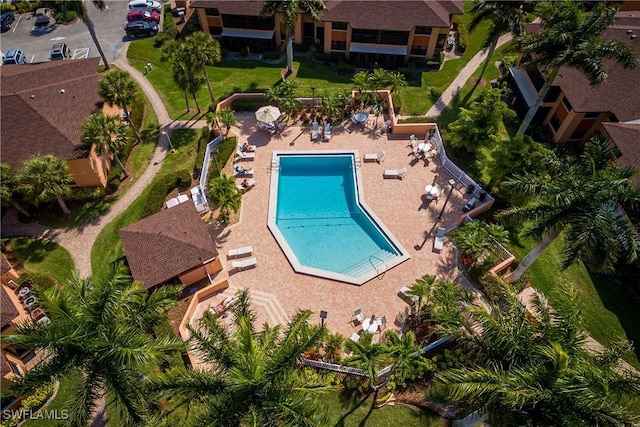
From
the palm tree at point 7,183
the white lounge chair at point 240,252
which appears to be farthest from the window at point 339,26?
the palm tree at point 7,183

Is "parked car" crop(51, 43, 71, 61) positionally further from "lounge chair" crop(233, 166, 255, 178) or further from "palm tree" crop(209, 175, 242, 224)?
"palm tree" crop(209, 175, 242, 224)

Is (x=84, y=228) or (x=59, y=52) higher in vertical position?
(x=59, y=52)

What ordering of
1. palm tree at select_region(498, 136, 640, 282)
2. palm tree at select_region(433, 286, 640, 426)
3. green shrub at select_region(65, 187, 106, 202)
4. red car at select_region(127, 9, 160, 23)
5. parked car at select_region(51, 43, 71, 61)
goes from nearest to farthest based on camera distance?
1. palm tree at select_region(433, 286, 640, 426)
2. palm tree at select_region(498, 136, 640, 282)
3. green shrub at select_region(65, 187, 106, 202)
4. parked car at select_region(51, 43, 71, 61)
5. red car at select_region(127, 9, 160, 23)

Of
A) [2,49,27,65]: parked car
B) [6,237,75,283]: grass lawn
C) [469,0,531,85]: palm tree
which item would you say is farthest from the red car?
[469,0,531,85]: palm tree

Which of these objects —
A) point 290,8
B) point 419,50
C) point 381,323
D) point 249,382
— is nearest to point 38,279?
point 249,382

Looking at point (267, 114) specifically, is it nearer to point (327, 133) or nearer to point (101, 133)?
point (327, 133)

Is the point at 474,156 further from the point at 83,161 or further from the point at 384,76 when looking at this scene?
the point at 83,161
